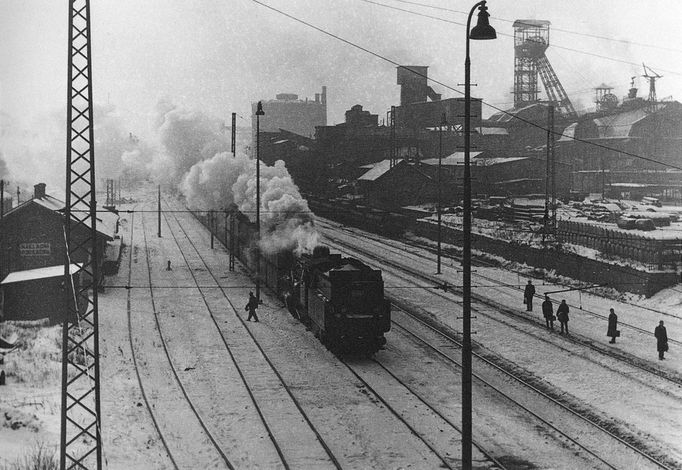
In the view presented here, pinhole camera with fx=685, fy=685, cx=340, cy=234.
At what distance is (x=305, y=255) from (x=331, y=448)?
43.8 ft

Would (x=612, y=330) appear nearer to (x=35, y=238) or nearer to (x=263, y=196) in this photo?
(x=263, y=196)

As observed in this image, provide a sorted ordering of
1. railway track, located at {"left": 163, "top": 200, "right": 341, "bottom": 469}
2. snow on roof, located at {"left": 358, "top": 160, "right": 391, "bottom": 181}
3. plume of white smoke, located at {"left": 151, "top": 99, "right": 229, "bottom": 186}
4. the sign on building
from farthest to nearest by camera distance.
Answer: snow on roof, located at {"left": 358, "top": 160, "right": 391, "bottom": 181} → plume of white smoke, located at {"left": 151, "top": 99, "right": 229, "bottom": 186} → the sign on building → railway track, located at {"left": 163, "top": 200, "right": 341, "bottom": 469}

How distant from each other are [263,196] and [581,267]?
17124 millimetres

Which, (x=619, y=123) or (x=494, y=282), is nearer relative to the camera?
(x=494, y=282)

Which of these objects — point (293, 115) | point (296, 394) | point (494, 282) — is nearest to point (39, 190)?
point (494, 282)

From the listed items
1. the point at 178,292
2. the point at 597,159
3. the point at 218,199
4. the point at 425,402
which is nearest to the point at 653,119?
the point at 597,159

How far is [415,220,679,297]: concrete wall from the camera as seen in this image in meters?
31.2

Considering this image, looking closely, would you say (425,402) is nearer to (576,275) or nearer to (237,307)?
(237,307)

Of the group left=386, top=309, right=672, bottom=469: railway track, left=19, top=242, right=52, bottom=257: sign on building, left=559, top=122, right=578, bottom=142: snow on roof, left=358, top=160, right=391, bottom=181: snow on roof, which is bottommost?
left=386, top=309, right=672, bottom=469: railway track

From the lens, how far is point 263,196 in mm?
36312

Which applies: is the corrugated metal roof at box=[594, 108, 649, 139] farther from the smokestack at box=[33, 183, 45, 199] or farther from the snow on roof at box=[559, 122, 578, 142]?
the smokestack at box=[33, 183, 45, 199]

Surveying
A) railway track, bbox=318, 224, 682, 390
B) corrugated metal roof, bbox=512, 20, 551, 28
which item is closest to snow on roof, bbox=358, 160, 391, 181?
railway track, bbox=318, 224, 682, 390

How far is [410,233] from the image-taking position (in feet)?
184

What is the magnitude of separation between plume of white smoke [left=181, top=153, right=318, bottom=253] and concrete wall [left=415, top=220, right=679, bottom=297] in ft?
45.0
